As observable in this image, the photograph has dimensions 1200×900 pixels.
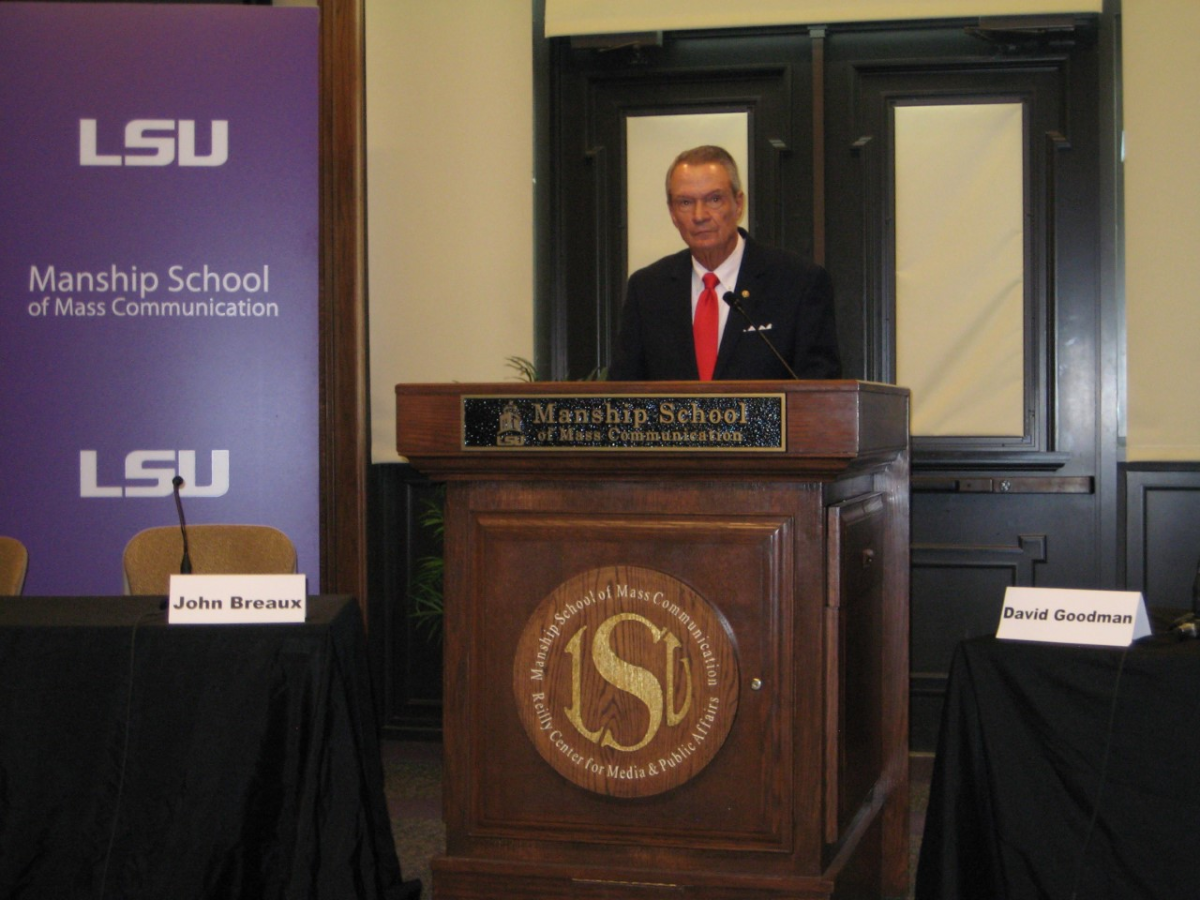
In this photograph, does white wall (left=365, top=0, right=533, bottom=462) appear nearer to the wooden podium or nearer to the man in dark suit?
the man in dark suit

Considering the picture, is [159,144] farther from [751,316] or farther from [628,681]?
[628,681]

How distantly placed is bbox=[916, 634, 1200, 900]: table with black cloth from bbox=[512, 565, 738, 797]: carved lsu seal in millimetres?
397

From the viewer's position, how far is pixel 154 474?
381 centimetres

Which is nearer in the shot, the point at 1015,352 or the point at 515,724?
the point at 515,724

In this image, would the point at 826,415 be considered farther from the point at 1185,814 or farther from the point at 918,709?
the point at 918,709

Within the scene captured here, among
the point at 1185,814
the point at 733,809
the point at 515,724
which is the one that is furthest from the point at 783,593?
the point at 1185,814

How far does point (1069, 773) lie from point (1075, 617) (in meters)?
0.24

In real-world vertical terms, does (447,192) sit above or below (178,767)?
above

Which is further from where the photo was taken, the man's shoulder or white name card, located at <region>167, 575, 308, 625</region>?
the man's shoulder

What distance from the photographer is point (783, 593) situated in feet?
6.93

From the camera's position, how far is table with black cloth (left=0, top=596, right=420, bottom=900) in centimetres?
205

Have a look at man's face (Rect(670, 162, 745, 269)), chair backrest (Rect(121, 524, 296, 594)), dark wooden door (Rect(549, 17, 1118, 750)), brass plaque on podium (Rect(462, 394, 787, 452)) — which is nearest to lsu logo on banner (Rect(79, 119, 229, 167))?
dark wooden door (Rect(549, 17, 1118, 750))

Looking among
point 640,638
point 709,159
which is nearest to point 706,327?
point 709,159

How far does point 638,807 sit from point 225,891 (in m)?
0.69
